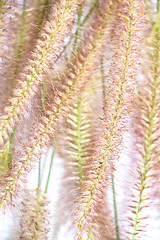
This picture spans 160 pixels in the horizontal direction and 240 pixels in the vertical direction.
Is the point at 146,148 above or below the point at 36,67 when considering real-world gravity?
below

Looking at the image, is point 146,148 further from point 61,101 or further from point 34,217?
point 34,217

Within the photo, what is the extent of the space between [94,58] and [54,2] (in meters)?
0.13

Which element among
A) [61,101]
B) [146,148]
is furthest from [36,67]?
[146,148]

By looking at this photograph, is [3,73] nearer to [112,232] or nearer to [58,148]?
[58,148]

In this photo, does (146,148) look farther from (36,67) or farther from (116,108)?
(36,67)

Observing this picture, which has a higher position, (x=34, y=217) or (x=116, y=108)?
(x=116, y=108)

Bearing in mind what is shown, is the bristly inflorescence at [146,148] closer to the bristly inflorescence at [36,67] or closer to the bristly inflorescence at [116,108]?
the bristly inflorescence at [116,108]

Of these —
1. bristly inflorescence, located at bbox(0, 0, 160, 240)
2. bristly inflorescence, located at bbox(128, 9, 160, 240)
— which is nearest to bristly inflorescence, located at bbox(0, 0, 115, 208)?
bristly inflorescence, located at bbox(0, 0, 160, 240)

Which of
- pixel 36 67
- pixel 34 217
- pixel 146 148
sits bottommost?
pixel 34 217

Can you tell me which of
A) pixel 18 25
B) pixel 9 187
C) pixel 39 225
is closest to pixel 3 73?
pixel 18 25

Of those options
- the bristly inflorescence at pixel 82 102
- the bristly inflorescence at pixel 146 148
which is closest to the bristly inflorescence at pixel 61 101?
the bristly inflorescence at pixel 82 102

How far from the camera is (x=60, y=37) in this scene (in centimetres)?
59

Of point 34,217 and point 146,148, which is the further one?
point 34,217

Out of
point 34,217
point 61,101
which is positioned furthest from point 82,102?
point 34,217
